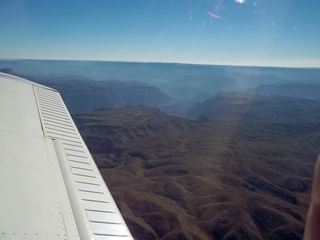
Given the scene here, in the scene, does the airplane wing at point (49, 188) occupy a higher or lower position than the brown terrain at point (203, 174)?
higher

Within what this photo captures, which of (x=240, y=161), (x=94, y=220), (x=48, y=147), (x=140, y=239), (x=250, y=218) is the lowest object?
(x=140, y=239)

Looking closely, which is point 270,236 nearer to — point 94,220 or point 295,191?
point 295,191

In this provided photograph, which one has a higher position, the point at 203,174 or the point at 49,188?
the point at 49,188

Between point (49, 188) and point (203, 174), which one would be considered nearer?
point (49, 188)

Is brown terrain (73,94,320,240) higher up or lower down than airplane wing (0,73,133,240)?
lower down

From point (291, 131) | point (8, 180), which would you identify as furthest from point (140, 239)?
point (291, 131)
